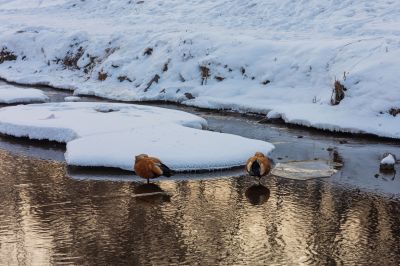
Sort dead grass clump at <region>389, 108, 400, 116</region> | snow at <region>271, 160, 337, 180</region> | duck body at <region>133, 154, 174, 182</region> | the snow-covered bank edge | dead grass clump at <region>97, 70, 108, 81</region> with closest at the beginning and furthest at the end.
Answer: duck body at <region>133, 154, 174, 182</region>
snow at <region>271, 160, 337, 180</region>
the snow-covered bank edge
dead grass clump at <region>389, 108, 400, 116</region>
dead grass clump at <region>97, 70, 108, 81</region>

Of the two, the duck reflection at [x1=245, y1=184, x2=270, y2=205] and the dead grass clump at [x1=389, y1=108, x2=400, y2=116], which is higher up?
the dead grass clump at [x1=389, y1=108, x2=400, y2=116]

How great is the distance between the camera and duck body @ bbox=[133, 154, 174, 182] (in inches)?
439

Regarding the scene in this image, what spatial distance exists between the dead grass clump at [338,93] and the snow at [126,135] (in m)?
4.59

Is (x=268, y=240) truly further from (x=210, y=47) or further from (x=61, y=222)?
(x=210, y=47)

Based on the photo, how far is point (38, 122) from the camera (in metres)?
16.0

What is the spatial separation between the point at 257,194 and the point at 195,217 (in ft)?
5.81

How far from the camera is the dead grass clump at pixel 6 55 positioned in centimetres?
3167

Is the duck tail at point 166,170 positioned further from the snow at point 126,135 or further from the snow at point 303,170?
the snow at point 303,170

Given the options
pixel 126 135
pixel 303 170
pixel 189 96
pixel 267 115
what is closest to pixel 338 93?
pixel 267 115

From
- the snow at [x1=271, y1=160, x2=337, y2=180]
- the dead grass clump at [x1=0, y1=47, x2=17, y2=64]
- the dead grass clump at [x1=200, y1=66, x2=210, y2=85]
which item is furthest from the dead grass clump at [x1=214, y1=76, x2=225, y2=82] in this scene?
the dead grass clump at [x1=0, y1=47, x2=17, y2=64]

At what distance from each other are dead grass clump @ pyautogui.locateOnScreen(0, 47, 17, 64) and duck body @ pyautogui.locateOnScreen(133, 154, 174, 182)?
74.8 feet

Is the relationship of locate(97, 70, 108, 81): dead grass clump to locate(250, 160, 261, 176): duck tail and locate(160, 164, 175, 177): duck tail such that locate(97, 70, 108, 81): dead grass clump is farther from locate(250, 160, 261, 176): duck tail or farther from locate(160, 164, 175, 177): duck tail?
locate(250, 160, 261, 176): duck tail

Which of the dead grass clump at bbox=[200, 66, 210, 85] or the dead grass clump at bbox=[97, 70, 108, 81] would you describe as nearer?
the dead grass clump at bbox=[200, 66, 210, 85]

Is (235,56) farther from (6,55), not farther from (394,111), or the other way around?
(6,55)
